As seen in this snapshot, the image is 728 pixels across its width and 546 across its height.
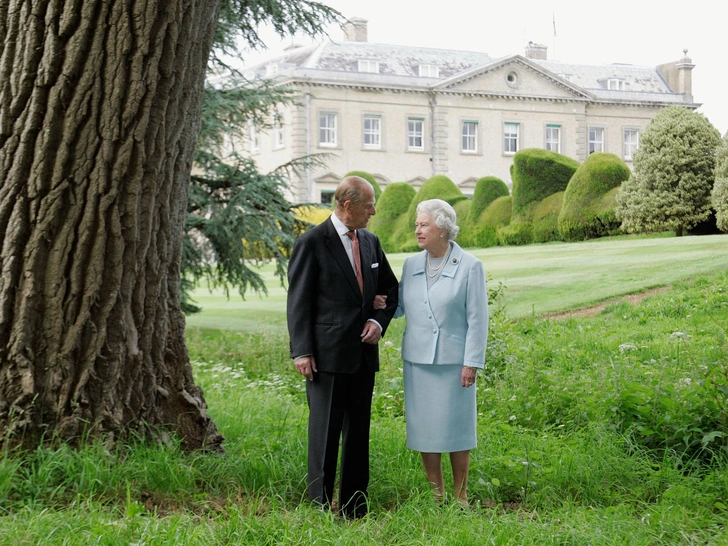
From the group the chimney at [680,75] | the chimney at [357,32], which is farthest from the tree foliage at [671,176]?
the chimney at [357,32]

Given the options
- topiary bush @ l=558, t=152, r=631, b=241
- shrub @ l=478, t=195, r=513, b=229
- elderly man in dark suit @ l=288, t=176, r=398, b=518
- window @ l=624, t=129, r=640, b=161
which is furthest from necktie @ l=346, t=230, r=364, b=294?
shrub @ l=478, t=195, r=513, b=229

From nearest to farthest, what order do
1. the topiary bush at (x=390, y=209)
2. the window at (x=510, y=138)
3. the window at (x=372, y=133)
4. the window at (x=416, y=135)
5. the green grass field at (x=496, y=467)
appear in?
1. the green grass field at (x=496, y=467)
2. the window at (x=510, y=138)
3. the topiary bush at (x=390, y=209)
4. the window at (x=372, y=133)
5. the window at (x=416, y=135)

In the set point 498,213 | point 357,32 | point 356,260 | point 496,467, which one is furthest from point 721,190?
point 357,32

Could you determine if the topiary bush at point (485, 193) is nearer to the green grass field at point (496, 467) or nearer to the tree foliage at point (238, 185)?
the tree foliage at point (238, 185)

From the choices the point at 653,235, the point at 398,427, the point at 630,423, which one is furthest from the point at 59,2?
the point at 653,235

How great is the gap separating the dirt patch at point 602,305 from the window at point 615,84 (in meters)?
4.05

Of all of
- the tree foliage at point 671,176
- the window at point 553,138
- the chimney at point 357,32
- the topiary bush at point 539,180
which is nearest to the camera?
the tree foliage at point 671,176

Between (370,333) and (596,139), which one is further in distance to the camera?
(596,139)

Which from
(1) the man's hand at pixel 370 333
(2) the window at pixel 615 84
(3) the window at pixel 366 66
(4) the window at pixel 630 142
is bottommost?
(1) the man's hand at pixel 370 333

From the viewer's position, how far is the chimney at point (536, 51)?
11.2 meters

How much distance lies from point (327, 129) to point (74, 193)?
1072cm

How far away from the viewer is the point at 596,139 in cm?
1102

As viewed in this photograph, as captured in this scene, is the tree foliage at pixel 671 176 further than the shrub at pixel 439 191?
No

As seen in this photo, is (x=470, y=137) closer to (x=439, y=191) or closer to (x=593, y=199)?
(x=439, y=191)
